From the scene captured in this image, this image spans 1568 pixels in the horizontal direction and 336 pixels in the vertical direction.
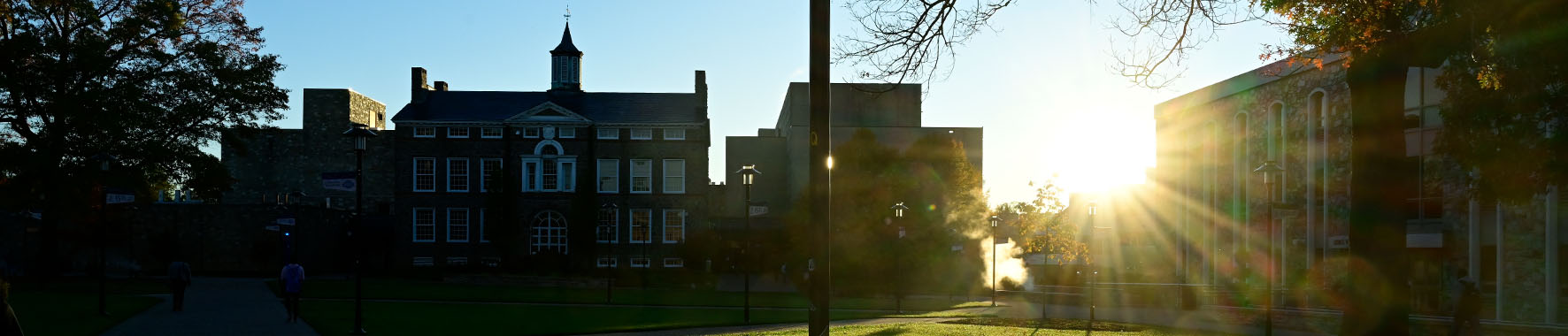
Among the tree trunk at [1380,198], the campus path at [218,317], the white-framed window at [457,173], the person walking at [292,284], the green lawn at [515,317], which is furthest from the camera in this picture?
the white-framed window at [457,173]

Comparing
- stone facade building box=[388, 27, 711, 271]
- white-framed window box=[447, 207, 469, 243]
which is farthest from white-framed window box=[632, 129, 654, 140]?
white-framed window box=[447, 207, 469, 243]

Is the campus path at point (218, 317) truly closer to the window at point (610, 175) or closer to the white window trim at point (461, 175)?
the white window trim at point (461, 175)

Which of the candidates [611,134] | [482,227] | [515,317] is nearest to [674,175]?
[611,134]

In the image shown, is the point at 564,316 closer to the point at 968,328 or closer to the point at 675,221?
the point at 968,328

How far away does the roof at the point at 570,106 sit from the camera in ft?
215

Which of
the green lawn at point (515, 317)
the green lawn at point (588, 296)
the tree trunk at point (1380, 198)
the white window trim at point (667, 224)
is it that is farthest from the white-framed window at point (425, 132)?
the tree trunk at point (1380, 198)

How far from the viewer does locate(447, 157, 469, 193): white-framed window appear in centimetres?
6506

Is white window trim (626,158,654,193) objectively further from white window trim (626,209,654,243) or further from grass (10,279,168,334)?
grass (10,279,168,334)

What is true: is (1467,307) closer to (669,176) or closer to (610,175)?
(669,176)

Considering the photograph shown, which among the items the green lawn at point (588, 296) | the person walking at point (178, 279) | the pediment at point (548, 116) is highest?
the pediment at point (548, 116)

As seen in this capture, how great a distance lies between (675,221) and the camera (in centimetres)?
6588

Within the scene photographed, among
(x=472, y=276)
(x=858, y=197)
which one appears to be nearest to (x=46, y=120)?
(x=472, y=276)

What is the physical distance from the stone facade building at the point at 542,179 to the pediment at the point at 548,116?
70mm

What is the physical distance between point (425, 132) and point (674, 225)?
15.0 metres
